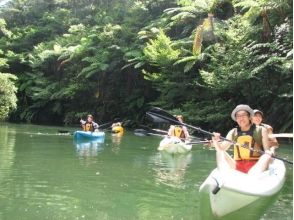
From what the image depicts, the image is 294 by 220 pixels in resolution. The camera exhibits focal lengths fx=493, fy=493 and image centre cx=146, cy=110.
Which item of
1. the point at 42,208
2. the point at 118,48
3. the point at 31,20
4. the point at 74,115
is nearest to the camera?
the point at 42,208

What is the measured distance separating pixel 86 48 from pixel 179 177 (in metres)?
19.3

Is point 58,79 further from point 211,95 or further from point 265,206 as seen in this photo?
point 265,206

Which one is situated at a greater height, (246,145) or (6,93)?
(6,93)

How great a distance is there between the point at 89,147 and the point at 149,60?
30.7ft

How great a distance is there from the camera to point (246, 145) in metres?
5.33

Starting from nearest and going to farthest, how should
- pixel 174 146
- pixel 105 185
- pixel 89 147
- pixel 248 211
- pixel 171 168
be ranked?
pixel 248 211, pixel 105 185, pixel 171 168, pixel 174 146, pixel 89 147

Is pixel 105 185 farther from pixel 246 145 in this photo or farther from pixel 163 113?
pixel 246 145

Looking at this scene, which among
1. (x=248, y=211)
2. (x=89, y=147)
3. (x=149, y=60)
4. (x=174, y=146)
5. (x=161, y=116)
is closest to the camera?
(x=248, y=211)

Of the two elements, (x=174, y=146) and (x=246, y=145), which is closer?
(x=246, y=145)

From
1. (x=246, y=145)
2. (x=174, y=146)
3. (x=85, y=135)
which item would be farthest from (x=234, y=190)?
(x=85, y=135)

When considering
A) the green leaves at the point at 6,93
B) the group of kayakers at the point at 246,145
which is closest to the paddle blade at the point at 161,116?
the group of kayakers at the point at 246,145

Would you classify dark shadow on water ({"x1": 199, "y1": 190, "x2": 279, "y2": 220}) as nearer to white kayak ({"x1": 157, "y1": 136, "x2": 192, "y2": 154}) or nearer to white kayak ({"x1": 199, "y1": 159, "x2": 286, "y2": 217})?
white kayak ({"x1": 199, "y1": 159, "x2": 286, "y2": 217})

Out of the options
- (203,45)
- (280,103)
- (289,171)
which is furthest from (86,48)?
(289,171)

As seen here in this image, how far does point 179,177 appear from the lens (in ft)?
27.8
